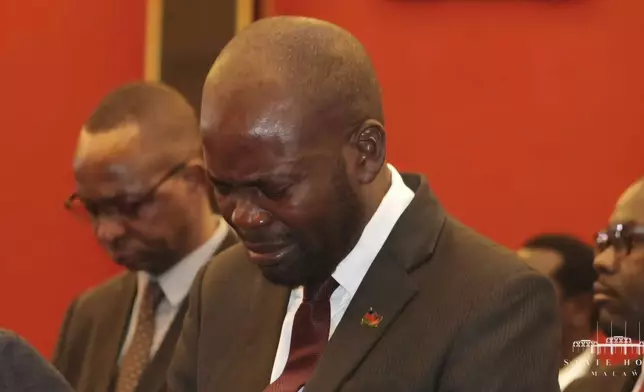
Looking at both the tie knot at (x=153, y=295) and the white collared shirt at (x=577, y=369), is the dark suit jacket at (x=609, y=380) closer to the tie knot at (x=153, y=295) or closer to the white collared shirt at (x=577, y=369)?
the white collared shirt at (x=577, y=369)

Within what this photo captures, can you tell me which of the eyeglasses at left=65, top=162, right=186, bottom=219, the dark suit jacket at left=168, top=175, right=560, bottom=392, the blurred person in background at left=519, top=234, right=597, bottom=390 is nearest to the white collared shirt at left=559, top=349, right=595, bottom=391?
the blurred person in background at left=519, top=234, right=597, bottom=390

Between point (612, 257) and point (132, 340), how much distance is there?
93cm

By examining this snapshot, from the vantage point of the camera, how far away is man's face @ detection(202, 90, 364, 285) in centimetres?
143

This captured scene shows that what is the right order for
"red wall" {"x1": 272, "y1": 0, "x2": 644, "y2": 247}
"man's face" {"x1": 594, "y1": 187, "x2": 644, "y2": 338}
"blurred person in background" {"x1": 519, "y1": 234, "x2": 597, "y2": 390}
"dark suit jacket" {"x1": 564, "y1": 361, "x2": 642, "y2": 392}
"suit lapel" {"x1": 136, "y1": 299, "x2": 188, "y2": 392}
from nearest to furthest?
"dark suit jacket" {"x1": 564, "y1": 361, "x2": 642, "y2": 392}, "man's face" {"x1": 594, "y1": 187, "x2": 644, "y2": 338}, "suit lapel" {"x1": 136, "y1": 299, "x2": 188, "y2": 392}, "blurred person in background" {"x1": 519, "y1": 234, "x2": 597, "y2": 390}, "red wall" {"x1": 272, "y1": 0, "x2": 644, "y2": 247}

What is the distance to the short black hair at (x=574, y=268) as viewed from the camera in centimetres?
285

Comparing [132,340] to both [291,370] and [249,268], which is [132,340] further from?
[291,370]

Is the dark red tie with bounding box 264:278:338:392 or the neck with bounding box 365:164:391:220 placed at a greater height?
the neck with bounding box 365:164:391:220

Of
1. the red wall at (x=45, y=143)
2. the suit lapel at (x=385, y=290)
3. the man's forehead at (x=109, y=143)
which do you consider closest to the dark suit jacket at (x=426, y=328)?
the suit lapel at (x=385, y=290)

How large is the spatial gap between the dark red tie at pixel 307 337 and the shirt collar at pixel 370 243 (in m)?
0.02

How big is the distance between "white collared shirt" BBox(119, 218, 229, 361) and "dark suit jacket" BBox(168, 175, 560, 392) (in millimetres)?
617

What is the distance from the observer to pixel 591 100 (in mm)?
3098

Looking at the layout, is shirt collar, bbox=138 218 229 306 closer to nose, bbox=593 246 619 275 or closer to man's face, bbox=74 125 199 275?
man's face, bbox=74 125 199 275

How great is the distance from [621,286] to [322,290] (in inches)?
28.2

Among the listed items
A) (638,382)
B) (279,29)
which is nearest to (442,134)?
(638,382)
